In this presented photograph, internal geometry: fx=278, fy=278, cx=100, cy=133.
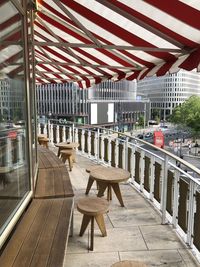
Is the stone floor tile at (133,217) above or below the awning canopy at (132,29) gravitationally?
below

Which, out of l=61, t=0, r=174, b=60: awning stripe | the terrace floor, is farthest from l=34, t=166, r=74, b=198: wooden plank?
l=61, t=0, r=174, b=60: awning stripe

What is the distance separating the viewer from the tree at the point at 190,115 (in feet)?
214

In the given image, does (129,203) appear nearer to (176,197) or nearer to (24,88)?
(176,197)

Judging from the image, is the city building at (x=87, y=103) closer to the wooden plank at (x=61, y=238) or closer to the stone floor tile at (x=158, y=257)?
the stone floor tile at (x=158, y=257)

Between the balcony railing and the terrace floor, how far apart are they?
0.62ft

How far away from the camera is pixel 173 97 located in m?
106

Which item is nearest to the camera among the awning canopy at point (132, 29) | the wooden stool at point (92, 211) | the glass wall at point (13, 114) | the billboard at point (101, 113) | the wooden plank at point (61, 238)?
the wooden plank at point (61, 238)

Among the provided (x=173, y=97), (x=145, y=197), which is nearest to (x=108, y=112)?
(x=173, y=97)

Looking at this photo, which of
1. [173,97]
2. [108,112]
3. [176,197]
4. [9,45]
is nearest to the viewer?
[9,45]

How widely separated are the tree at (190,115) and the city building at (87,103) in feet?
53.1

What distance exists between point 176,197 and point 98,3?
8.67 ft

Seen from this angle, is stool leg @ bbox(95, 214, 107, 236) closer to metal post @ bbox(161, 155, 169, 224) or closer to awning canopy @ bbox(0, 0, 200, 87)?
metal post @ bbox(161, 155, 169, 224)

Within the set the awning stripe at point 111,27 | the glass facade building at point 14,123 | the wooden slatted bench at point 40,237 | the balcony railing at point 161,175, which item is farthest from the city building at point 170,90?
the wooden slatted bench at point 40,237

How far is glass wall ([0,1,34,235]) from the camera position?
2.14m
